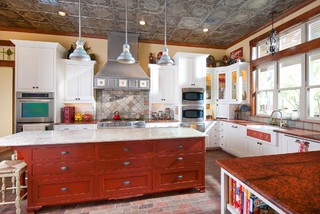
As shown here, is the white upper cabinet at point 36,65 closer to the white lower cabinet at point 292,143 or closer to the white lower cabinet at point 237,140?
the white lower cabinet at point 237,140

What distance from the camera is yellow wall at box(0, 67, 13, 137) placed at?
435 centimetres

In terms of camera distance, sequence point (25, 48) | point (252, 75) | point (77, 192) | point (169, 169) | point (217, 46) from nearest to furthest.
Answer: point (77, 192) < point (169, 169) < point (25, 48) < point (252, 75) < point (217, 46)

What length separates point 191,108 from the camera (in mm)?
4266

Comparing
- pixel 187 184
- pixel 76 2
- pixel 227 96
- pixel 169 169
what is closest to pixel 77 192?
pixel 169 169

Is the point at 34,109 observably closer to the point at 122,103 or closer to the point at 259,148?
the point at 122,103

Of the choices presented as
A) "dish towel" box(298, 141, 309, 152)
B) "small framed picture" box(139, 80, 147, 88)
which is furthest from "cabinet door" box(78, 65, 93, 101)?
"dish towel" box(298, 141, 309, 152)

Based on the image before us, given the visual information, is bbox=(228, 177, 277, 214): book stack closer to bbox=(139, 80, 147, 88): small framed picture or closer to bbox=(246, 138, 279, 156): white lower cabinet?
bbox=(246, 138, 279, 156): white lower cabinet

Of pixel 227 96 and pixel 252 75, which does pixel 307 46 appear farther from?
pixel 227 96

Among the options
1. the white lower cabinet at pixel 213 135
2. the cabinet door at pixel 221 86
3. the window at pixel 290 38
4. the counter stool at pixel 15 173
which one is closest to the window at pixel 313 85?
the window at pixel 290 38

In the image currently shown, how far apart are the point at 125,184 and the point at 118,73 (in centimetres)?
272

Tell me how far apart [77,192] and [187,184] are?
1.46 metres

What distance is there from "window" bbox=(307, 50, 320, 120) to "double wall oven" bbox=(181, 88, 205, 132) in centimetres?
214

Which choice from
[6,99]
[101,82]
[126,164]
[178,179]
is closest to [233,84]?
[178,179]

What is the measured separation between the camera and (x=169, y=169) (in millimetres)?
2242
